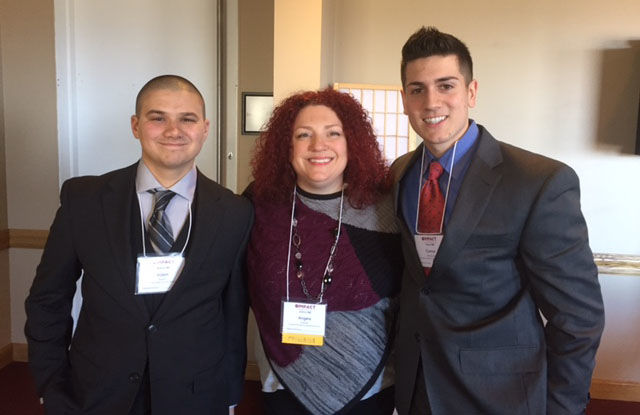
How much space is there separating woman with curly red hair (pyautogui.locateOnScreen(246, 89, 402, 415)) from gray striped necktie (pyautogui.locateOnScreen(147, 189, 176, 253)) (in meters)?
0.31

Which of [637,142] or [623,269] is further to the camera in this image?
[623,269]

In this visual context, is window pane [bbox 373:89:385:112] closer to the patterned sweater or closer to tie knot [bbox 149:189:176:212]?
the patterned sweater

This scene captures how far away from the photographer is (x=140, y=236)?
1.59 metres

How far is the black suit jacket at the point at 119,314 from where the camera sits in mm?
1531

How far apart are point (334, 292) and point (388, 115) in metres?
1.88

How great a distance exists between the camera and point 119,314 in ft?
5.02

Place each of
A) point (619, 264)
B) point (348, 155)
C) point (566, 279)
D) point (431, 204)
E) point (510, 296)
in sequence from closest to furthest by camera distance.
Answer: point (566, 279) → point (510, 296) → point (431, 204) → point (348, 155) → point (619, 264)

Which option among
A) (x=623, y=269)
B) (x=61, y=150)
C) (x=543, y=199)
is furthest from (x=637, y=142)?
(x=61, y=150)

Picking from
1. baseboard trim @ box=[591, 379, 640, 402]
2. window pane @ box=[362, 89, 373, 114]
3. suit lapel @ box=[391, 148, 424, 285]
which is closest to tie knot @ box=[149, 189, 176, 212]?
suit lapel @ box=[391, 148, 424, 285]

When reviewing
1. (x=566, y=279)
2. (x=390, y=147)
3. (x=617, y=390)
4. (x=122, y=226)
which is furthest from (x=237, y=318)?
(x=617, y=390)

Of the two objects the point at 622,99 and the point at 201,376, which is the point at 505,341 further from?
the point at 622,99

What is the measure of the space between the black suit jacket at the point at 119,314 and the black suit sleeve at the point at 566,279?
977mm

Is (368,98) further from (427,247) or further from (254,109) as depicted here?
(427,247)

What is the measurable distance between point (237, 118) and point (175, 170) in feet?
5.90
